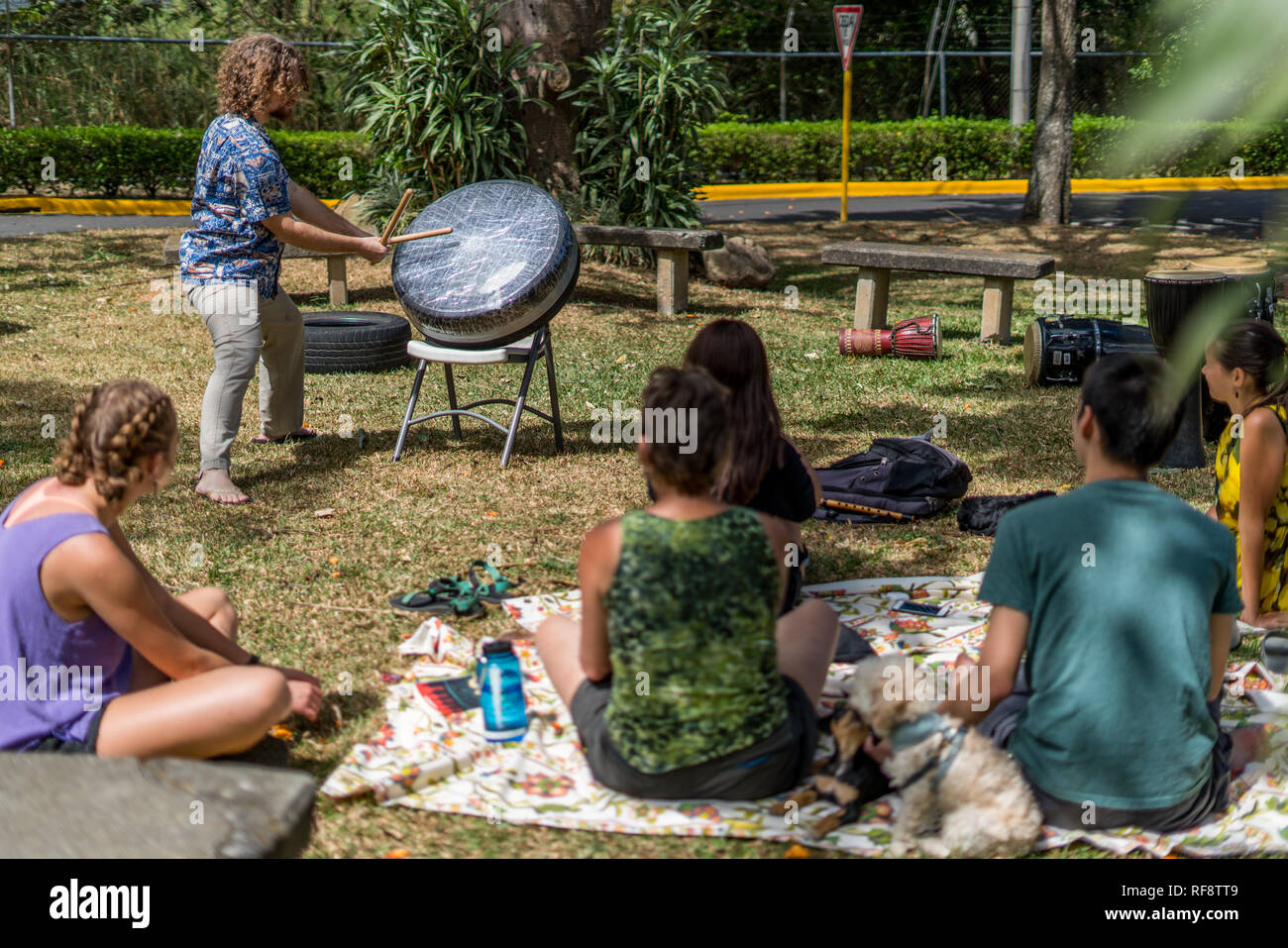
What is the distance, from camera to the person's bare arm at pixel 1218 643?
300 centimetres

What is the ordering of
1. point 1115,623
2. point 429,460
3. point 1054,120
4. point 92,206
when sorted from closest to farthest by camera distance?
1. point 1115,623
2. point 429,460
3. point 1054,120
4. point 92,206

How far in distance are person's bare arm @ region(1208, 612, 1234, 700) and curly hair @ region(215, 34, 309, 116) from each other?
4590 mm

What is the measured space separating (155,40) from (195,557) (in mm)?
14128

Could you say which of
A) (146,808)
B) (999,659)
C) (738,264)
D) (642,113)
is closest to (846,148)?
(738,264)

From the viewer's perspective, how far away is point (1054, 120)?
13391mm

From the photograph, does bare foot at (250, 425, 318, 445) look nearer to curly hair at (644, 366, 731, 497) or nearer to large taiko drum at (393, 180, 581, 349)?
large taiko drum at (393, 180, 581, 349)

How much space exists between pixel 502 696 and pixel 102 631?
1.08 m

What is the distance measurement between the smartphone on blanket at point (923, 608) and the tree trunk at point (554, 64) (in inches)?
304

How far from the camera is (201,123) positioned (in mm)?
17438

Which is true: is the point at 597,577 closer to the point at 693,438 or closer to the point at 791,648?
the point at 693,438

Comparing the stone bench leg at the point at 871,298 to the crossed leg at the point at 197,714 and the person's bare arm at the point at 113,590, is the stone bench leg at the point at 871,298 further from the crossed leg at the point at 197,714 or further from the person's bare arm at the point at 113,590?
the person's bare arm at the point at 113,590

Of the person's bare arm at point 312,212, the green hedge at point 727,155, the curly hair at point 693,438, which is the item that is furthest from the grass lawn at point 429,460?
the green hedge at point 727,155
